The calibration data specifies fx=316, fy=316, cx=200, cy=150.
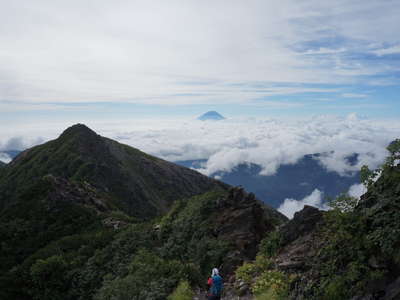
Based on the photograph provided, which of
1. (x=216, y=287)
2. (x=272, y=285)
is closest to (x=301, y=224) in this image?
(x=272, y=285)

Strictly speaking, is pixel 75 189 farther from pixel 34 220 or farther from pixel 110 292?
pixel 110 292

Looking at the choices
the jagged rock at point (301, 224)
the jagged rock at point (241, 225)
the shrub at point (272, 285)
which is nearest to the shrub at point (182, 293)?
the shrub at point (272, 285)

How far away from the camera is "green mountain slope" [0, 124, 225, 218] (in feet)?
300

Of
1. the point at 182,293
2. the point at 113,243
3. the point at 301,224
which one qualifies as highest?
the point at 301,224

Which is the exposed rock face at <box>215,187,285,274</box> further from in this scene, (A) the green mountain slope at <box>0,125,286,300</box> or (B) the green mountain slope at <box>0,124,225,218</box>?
(B) the green mountain slope at <box>0,124,225,218</box>

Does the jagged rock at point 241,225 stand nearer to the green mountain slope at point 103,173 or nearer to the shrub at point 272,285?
the shrub at point 272,285

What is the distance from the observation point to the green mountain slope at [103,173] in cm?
9156

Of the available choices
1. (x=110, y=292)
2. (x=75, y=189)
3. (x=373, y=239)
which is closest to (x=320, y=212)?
(x=373, y=239)

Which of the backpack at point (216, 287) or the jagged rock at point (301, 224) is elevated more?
the jagged rock at point (301, 224)

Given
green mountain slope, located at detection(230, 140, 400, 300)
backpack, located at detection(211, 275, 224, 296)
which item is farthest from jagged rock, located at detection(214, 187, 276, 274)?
green mountain slope, located at detection(230, 140, 400, 300)

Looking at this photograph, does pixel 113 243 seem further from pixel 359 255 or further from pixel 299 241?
pixel 359 255

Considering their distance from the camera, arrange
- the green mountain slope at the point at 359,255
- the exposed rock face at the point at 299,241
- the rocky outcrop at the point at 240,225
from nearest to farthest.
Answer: the green mountain slope at the point at 359,255
the exposed rock face at the point at 299,241
the rocky outcrop at the point at 240,225

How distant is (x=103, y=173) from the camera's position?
324 feet

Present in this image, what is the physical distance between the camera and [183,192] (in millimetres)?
140625
